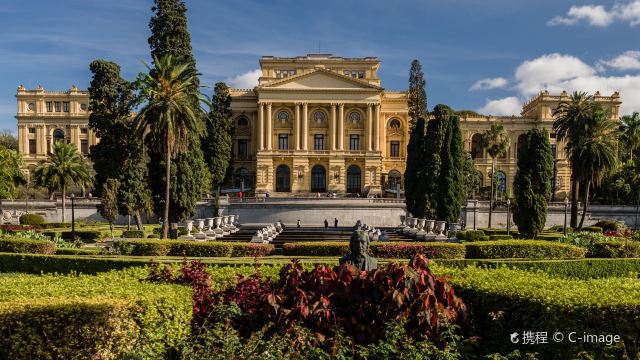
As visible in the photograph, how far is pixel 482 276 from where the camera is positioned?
952 centimetres

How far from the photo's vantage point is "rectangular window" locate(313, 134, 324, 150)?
69.6 metres

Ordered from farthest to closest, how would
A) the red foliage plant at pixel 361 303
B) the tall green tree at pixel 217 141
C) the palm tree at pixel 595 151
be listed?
the tall green tree at pixel 217 141 < the palm tree at pixel 595 151 < the red foliage plant at pixel 361 303

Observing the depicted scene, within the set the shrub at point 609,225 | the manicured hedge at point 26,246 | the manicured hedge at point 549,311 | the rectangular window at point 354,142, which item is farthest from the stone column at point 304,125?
the manicured hedge at point 549,311

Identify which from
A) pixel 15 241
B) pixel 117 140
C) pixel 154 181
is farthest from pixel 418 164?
pixel 15 241

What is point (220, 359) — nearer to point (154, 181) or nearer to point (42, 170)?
point (154, 181)

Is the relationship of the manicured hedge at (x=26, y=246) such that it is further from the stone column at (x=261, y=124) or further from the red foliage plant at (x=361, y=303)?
the stone column at (x=261, y=124)

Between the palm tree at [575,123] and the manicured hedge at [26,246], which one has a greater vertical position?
the palm tree at [575,123]

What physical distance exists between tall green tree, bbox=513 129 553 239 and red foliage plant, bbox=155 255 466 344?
2633 cm


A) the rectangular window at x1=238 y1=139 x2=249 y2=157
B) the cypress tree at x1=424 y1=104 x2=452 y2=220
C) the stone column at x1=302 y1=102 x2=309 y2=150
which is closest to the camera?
the cypress tree at x1=424 y1=104 x2=452 y2=220

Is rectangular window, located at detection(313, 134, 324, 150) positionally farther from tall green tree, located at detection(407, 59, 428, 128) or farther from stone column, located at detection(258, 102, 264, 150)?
tall green tree, located at detection(407, 59, 428, 128)

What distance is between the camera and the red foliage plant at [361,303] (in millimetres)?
6832

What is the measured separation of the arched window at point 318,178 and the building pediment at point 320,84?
437 inches

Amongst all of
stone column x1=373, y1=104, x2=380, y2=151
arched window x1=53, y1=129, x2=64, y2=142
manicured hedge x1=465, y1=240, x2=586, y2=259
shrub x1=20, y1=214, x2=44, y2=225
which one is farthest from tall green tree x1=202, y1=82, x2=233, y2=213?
manicured hedge x1=465, y1=240, x2=586, y2=259

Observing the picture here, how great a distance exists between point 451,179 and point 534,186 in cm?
557
